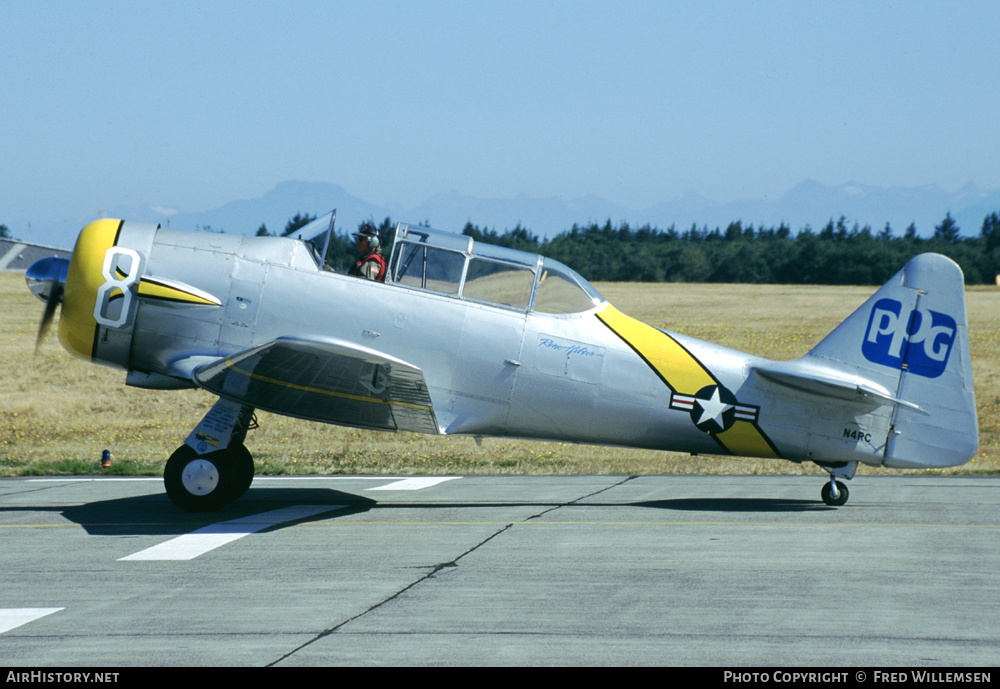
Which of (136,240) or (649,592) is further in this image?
(136,240)

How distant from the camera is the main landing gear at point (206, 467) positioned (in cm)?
962

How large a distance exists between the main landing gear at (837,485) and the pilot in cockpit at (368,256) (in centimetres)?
518

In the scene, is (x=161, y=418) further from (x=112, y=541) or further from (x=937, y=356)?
(x=937, y=356)

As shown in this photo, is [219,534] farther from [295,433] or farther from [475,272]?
[295,433]

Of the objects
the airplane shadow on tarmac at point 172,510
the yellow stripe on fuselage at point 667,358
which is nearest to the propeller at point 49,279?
the airplane shadow on tarmac at point 172,510

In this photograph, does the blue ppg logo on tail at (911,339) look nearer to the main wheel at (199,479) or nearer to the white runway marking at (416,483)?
the white runway marking at (416,483)

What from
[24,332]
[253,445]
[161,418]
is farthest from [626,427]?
[24,332]

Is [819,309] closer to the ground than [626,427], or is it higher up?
higher up

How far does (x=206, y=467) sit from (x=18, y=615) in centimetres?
354

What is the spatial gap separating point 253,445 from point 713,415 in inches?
449

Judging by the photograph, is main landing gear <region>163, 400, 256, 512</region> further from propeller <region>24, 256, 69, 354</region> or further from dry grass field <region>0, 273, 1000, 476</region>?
dry grass field <region>0, 273, 1000, 476</region>

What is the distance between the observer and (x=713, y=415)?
32.4 ft

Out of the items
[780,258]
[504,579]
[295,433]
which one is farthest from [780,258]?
[504,579]

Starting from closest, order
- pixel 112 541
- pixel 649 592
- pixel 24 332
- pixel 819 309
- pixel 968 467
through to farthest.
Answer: pixel 649 592 → pixel 112 541 → pixel 968 467 → pixel 24 332 → pixel 819 309
